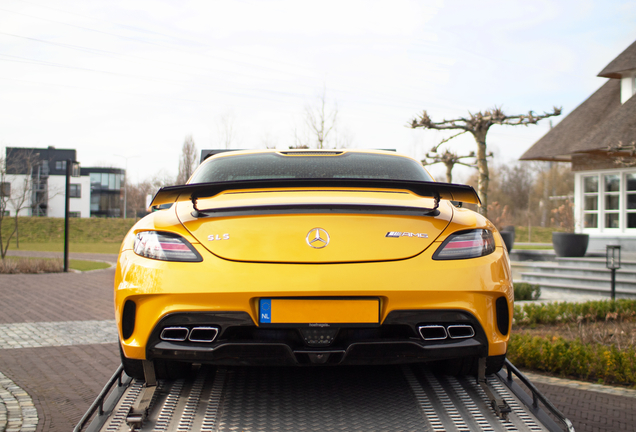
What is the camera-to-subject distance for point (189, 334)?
2.14 meters

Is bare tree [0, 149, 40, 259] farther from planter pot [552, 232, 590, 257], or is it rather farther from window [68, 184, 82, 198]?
window [68, 184, 82, 198]

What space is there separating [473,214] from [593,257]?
1377 centimetres

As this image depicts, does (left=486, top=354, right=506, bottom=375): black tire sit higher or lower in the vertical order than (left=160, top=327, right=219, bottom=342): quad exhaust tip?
lower

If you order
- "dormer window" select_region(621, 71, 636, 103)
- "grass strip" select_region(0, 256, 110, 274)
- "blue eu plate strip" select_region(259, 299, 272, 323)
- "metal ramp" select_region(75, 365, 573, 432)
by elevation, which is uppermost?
"dormer window" select_region(621, 71, 636, 103)

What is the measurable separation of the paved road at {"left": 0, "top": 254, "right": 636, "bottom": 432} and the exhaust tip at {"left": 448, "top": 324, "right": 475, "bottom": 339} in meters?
1.92

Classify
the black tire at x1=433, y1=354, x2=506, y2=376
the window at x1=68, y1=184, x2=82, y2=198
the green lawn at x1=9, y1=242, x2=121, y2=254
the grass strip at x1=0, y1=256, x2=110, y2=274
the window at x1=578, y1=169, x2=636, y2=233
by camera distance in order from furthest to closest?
the window at x1=68, y1=184, x2=82, y2=198, the green lawn at x1=9, y1=242, x2=121, y2=254, the window at x1=578, y1=169, x2=636, y2=233, the grass strip at x1=0, y1=256, x2=110, y2=274, the black tire at x1=433, y1=354, x2=506, y2=376

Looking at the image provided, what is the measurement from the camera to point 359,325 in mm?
2090

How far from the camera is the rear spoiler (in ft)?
7.73

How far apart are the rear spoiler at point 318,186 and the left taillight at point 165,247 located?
0.19 m

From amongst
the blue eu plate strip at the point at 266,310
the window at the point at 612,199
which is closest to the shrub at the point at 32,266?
the blue eu plate strip at the point at 266,310

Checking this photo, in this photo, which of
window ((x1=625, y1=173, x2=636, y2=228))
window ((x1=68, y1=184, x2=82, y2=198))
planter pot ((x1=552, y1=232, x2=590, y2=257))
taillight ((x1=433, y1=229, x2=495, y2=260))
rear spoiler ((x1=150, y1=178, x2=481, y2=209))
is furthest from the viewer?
window ((x1=68, y1=184, x2=82, y2=198))

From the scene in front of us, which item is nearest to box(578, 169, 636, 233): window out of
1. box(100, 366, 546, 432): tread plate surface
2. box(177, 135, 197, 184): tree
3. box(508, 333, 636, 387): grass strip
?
box(508, 333, 636, 387): grass strip

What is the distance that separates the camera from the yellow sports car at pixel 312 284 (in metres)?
2.09

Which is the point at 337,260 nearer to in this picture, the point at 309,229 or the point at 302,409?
the point at 309,229
